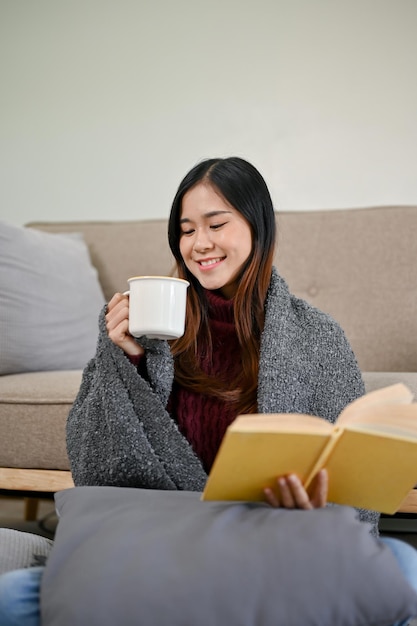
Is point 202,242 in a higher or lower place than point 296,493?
higher

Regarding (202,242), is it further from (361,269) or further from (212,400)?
(361,269)

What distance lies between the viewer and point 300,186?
7.98 ft

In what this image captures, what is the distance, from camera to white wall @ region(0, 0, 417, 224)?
236cm

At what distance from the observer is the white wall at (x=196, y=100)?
92.8 inches

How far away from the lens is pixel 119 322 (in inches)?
43.3

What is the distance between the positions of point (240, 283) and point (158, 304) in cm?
28

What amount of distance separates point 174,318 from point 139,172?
1.68 meters

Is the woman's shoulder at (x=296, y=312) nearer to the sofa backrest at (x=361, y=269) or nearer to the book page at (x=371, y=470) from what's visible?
the book page at (x=371, y=470)

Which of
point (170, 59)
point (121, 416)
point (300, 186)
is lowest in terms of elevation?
point (121, 416)

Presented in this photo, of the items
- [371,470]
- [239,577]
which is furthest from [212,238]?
[239,577]

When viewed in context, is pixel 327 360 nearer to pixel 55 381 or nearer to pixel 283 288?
pixel 283 288

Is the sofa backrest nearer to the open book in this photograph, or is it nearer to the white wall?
the white wall

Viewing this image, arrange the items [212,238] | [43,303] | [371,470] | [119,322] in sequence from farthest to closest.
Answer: [43,303]
[212,238]
[119,322]
[371,470]

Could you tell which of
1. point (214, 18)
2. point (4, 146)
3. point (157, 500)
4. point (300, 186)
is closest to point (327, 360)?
point (157, 500)
